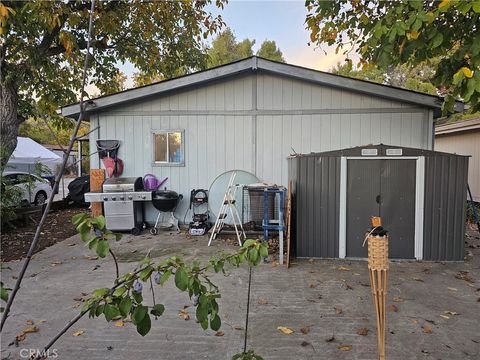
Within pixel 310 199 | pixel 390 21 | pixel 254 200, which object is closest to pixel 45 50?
pixel 254 200

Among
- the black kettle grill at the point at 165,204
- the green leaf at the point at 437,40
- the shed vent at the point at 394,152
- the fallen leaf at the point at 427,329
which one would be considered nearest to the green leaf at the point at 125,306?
the fallen leaf at the point at 427,329

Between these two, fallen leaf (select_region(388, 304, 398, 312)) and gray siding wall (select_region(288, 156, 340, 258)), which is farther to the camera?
gray siding wall (select_region(288, 156, 340, 258))

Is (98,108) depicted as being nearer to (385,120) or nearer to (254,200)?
(254,200)

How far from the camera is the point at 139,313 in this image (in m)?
1.43

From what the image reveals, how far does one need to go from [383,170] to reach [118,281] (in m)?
5.15

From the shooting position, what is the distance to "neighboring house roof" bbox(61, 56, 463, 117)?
724 centimetres

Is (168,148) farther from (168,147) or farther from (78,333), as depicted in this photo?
(78,333)

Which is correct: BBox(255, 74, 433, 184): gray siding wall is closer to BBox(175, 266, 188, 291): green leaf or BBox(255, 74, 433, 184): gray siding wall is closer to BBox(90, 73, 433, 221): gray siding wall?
BBox(90, 73, 433, 221): gray siding wall

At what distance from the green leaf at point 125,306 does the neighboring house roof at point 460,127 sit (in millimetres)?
11982

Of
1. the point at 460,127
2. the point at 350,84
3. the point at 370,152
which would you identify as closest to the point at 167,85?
the point at 350,84

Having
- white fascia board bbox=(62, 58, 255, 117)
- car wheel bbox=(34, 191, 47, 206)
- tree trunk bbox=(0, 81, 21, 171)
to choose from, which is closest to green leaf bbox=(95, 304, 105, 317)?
white fascia board bbox=(62, 58, 255, 117)

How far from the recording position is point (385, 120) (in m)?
7.67

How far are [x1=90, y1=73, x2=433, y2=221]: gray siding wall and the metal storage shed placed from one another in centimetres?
209

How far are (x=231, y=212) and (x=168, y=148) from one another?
2.20m
